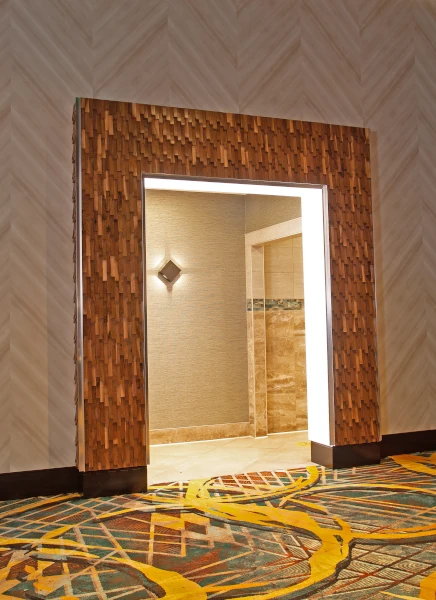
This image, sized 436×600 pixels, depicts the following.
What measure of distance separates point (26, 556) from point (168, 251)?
15.9ft

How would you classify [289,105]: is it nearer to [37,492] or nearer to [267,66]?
[267,66]

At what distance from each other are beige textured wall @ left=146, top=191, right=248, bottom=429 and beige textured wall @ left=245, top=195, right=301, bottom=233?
15 cm

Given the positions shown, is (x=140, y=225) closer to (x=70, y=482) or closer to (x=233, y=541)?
(x=70, y=482)

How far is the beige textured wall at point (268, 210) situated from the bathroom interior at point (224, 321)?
1 cm

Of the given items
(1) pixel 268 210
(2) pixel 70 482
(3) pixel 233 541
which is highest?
(1) pixel 268 210

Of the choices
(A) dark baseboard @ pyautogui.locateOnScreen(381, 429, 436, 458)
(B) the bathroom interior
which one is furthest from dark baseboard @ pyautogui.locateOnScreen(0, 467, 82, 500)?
(A) dark baseboard @ pyautogui.locateOnScreen(381, 429, 436, 458)

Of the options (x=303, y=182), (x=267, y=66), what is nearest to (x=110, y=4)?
(x=267, y=66)

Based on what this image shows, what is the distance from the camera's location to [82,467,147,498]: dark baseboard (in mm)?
4797

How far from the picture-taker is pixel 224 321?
8.12 metres

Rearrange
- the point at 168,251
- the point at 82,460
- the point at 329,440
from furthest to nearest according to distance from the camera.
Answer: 1. the point at 168,251
2. the point at 329,440
3. the point at 82,460

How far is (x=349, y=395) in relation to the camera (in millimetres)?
5691

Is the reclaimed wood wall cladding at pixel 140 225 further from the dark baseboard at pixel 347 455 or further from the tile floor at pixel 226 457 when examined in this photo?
the tile floor at pixel 226 457

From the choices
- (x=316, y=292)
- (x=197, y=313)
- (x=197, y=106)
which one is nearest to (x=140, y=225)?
(x=197, y=106)

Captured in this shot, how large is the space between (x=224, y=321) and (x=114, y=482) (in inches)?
139
